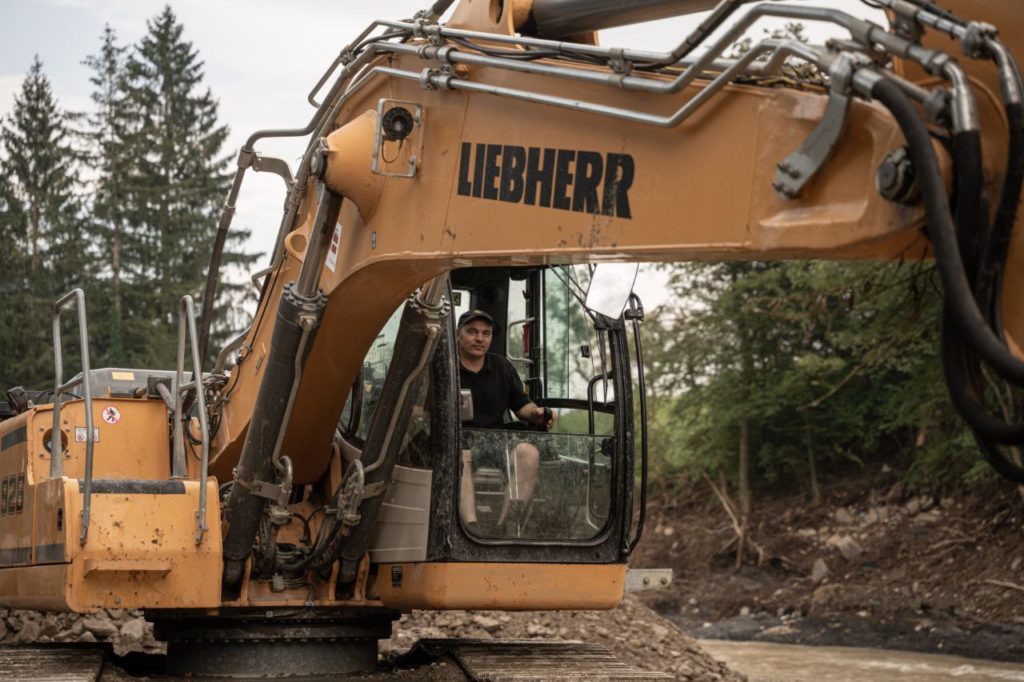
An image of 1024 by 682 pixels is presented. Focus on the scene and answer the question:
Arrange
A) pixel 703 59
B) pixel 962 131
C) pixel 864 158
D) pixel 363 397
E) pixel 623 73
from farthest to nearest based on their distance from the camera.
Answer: pixel 363 397 < pixel 623 73 < pixel 703 59 < pixel 864 158 < pixel 962 131

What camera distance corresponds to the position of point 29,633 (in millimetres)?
9945

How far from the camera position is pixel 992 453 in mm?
3486

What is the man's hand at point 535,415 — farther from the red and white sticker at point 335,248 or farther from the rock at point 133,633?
the rock at point 133,633


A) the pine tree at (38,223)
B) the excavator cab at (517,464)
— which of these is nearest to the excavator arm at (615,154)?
the excavator cab at (517,464)

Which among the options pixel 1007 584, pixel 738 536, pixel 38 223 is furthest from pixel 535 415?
pixel 38 223

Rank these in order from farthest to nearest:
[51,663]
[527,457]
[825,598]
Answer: [825,598] → [51,663] → [527,457]

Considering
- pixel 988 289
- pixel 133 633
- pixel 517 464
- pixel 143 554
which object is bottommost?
pixel 133 633

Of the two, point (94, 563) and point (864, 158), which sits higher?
point (864, 158)

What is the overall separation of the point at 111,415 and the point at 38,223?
2486cm

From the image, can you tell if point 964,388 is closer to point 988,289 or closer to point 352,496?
point 988,289

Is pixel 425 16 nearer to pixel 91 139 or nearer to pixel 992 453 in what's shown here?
pixel 992 453

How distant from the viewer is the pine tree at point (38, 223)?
2809 centimetres

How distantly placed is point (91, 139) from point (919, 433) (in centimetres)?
2068

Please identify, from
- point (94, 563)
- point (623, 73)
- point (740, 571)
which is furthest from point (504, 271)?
point (740, 571)
